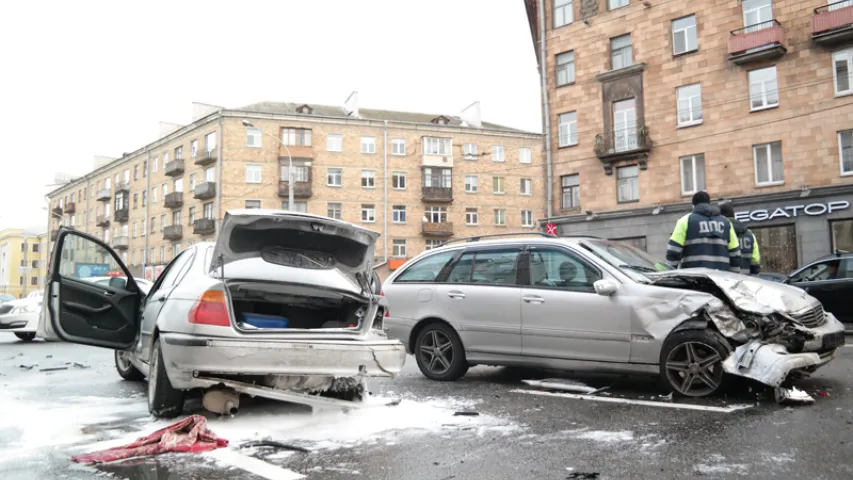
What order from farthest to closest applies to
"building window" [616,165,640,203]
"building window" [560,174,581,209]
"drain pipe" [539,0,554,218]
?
"drain pipe" [539,0,554,218] → "building window" [560,174,581,209] → "building window" [616,165,640,203]

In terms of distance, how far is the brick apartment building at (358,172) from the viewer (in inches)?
2014

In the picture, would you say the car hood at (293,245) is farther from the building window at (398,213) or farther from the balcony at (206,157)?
the balcony at (206,157)

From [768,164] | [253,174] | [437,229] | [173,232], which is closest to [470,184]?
[437,229]

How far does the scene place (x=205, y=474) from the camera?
364 centimetres

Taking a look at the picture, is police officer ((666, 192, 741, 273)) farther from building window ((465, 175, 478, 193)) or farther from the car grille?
building window ((465, 175, 478, 193))

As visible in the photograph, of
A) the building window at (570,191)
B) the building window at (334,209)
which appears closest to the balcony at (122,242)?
the building window at (334,209)

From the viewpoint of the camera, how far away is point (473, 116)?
57.7 metres

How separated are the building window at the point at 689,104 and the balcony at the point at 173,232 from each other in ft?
144

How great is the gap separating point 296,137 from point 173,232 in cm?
1513

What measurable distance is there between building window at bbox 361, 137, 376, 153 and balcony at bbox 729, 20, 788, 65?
107 ft

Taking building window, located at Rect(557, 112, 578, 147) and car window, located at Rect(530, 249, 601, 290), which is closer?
Answer: car window, located at Rect(530, 249, 601, 290)

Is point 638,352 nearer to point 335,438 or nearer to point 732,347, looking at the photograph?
point 732,347

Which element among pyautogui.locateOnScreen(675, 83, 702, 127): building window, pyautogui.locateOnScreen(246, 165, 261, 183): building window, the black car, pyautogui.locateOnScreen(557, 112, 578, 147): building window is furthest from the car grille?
pyautogui.locateOnScreen(246, 165, 261, 183): building window

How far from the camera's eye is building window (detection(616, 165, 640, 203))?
27.6 metres
